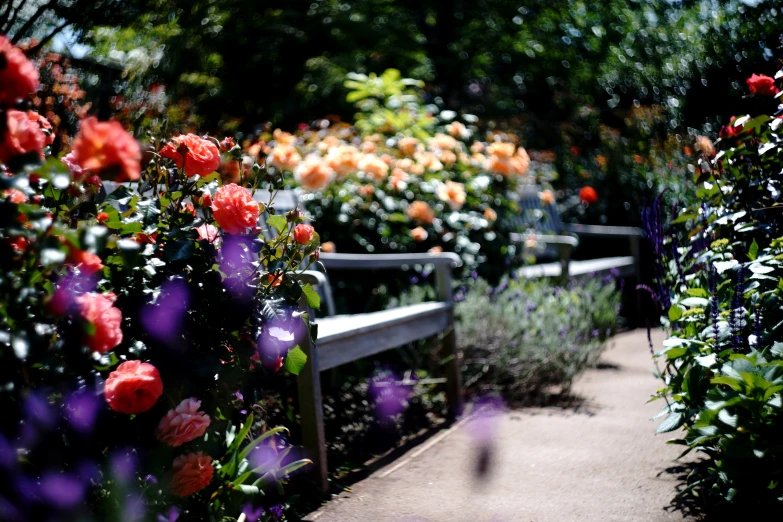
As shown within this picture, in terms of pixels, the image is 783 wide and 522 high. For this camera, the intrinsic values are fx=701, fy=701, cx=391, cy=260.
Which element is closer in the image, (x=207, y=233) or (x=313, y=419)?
(x=207, y=233)

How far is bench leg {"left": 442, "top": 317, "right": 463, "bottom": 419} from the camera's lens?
132 inches

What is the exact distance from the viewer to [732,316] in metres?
1.99

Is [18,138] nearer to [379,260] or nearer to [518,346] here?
[379,260]

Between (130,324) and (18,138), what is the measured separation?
1.70ft

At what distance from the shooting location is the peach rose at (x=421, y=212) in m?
4.04

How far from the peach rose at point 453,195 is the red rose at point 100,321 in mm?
3046

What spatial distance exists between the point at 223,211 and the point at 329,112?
6.26 m

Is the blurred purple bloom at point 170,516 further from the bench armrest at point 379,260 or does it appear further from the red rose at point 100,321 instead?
the bench armrest at point 379,260

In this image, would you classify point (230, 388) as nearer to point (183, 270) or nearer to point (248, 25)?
point (183, 270)

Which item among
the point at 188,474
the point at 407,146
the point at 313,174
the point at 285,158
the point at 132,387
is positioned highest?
the point at 407,146

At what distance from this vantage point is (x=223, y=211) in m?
1.63

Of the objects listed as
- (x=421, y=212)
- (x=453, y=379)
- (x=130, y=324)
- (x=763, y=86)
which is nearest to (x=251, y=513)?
(x=130, y=324)

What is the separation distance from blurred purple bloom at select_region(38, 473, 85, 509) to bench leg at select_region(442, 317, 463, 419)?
2.14m

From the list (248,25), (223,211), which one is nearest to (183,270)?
(223,211)
